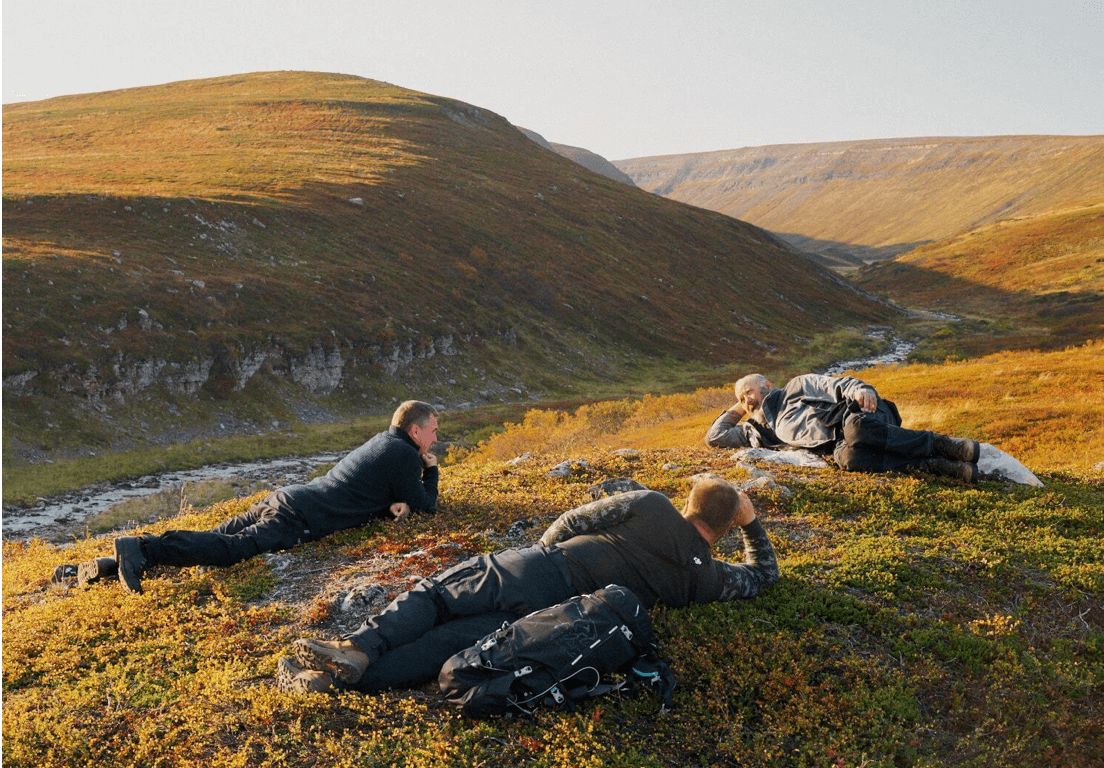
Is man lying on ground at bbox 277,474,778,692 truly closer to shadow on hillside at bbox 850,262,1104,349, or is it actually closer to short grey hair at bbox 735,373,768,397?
short grey hair at bbox 735,373,768,397

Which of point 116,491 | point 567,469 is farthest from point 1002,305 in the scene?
point 116,491

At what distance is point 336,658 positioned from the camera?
6020mm

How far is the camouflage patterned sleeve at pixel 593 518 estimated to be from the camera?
7230 mm

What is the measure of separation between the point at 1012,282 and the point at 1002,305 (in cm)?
1506

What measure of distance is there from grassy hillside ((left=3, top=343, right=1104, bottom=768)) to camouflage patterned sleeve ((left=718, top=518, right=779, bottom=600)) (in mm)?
148

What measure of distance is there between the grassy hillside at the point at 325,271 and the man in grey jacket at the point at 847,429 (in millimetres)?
27773

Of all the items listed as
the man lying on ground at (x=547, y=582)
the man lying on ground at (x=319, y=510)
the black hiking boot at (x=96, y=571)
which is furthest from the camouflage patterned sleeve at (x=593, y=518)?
the black hiking boot at (x=96, y=571)

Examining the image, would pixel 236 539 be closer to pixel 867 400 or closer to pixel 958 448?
pixel 867 400

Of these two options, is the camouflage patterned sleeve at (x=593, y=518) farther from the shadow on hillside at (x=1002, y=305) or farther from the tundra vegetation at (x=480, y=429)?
the shadow on hillside at (x=1002, y=305)

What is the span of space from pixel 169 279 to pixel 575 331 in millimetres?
31145

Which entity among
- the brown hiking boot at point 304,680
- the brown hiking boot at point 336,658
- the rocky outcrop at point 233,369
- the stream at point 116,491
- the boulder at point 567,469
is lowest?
the stream at point 116,491

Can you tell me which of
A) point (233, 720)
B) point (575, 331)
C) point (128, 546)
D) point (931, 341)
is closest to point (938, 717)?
point (233, 720)

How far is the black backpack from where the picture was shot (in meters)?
5.92

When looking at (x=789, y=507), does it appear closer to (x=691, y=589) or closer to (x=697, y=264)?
A: (x=691, y=589)
